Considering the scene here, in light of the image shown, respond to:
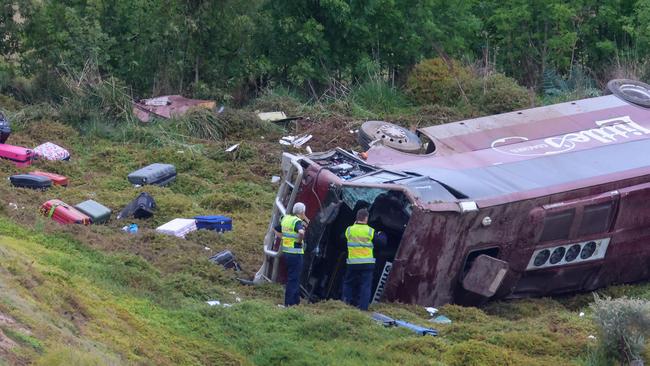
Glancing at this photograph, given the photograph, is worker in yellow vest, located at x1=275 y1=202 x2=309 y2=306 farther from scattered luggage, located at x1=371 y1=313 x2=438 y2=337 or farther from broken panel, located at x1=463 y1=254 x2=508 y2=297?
broken panel, located at x1=463 y1=254 x2=508 y2=297

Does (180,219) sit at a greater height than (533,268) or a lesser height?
lesser

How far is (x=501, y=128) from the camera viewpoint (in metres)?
13.8

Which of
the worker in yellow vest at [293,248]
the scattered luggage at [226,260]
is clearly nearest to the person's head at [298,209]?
the worker in yellow vest at [293,248]

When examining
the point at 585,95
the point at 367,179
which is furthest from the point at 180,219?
the point at 585,95

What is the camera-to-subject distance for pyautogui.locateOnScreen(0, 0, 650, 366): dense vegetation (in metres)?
9.52

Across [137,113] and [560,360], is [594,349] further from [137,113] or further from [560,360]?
[137,113]

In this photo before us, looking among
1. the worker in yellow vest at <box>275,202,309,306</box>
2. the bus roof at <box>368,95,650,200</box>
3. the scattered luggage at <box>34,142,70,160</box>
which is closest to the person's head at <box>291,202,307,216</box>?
the worker in yellow vest at <box>275,202,309,306</box>

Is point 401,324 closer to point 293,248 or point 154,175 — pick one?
point 293,248

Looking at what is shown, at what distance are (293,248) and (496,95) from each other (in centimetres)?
1131

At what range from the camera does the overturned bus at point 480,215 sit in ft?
37.8

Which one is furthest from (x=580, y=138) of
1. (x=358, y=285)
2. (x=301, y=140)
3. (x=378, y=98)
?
(x=378, y=98)

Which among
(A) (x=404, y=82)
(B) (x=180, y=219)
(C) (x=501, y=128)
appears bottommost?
(A) (x=404, y=82)

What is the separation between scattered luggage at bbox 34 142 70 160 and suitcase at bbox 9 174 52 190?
6.03 feet

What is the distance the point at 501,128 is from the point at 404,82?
11915mm
